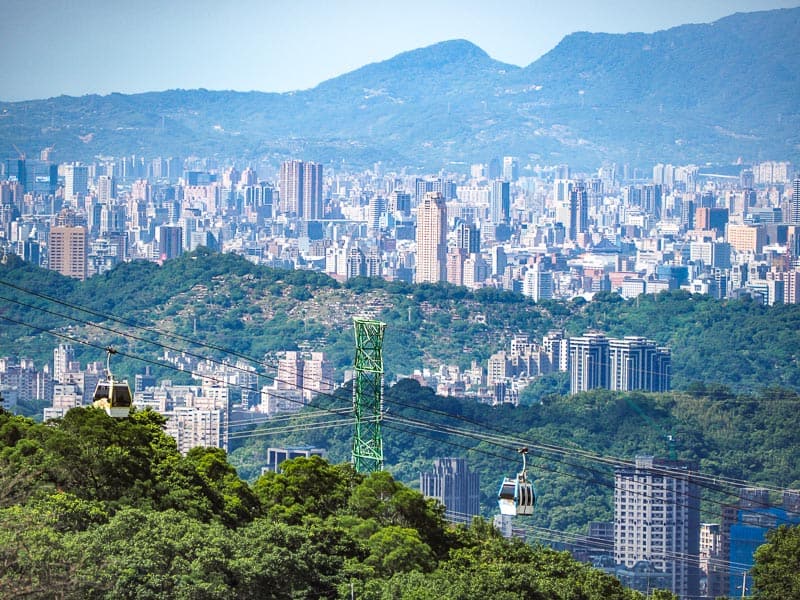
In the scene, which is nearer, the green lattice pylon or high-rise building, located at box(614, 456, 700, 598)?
the green lattice pylon

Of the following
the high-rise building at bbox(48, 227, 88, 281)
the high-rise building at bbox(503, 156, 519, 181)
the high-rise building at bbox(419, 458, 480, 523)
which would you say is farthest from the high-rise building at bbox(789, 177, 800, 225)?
the high-rise building at bbox(419, 458, 480, 523)

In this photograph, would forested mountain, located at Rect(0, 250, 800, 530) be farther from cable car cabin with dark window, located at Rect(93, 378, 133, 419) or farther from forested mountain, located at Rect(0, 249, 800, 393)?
cable car cabin with dark window, located at Rect(93, 378, 133, 419)

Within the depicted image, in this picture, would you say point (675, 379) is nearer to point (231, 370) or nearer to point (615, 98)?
point (231, 370)

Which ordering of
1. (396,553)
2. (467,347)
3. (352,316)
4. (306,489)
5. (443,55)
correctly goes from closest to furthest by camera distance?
(396,553) < (306,489) < (352,316) < (467,347) < (443,55)

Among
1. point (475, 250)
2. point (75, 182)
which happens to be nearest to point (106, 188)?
point (75, 182)

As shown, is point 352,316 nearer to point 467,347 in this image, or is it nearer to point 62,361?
point 467,347
